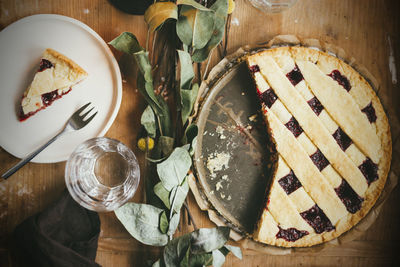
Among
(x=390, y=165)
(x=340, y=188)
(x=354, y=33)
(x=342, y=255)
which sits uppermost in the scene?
(x=354, y=33)

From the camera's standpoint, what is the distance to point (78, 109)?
114 cm

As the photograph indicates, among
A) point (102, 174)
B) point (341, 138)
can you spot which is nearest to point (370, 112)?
point (341, 138)

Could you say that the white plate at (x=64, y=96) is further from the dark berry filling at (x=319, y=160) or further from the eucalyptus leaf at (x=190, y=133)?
the dark berry filling at (x=319, y=160)

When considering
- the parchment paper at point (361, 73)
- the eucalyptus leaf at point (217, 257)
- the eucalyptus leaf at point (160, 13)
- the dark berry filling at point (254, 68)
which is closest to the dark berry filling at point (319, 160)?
the parchment paper at point (361, 73)

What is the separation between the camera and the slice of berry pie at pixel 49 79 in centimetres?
111

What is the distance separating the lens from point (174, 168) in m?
1.02

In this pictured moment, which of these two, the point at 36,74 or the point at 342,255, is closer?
the point at 36,74

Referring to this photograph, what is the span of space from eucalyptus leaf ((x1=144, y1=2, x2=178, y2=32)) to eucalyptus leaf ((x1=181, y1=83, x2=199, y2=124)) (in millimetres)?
237

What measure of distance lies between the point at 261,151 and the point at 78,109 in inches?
29.1

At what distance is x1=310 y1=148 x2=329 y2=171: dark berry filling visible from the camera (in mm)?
1191

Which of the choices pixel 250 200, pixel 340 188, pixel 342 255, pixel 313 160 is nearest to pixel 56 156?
pixel 250 200

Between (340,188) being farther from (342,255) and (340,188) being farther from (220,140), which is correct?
(220,140)

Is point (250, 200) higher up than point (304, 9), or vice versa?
point (304, 9)

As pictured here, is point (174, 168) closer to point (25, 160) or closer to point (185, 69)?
point (185, 69)
